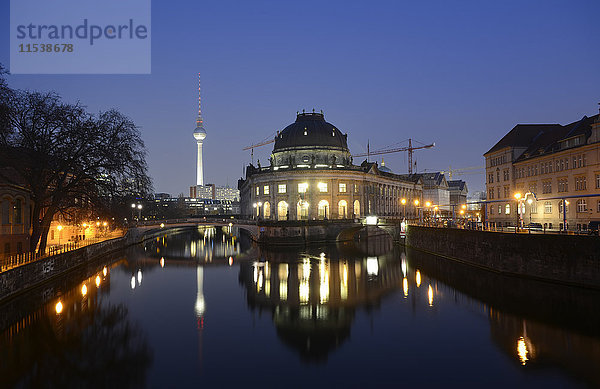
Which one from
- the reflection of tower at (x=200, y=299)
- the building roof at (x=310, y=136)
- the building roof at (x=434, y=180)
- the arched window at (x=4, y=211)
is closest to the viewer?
the reflection of tower at (x=200, y=299)

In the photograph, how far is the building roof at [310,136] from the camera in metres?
110

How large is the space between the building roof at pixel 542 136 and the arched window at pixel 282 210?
48.5 meters

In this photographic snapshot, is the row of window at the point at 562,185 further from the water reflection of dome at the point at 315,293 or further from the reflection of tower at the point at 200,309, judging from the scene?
the reflection of tower at the point at 200,309

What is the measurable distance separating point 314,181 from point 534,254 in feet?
205

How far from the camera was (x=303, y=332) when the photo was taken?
27625 mm

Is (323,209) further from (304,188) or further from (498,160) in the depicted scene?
(498,160)

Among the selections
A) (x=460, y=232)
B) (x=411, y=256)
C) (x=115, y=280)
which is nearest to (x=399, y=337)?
(x=460, y=232)

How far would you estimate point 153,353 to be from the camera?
78.1 ft

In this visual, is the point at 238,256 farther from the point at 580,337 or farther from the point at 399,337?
the point at 580,337

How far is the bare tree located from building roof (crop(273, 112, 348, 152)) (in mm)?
64745

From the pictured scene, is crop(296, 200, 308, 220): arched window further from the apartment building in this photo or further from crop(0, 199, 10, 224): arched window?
crop(0, 199, 10, 224): arched window

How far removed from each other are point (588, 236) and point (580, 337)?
1243 cm

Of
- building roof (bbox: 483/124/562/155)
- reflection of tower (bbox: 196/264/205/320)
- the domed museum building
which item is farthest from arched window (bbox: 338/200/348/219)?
reflection of tower (bbox: 196/264/205/320)

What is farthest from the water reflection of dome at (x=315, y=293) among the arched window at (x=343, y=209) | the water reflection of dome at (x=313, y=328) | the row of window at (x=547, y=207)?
the arched window at (x=343, y=209)
